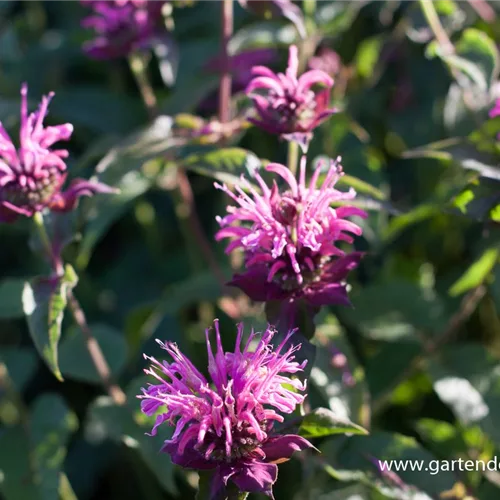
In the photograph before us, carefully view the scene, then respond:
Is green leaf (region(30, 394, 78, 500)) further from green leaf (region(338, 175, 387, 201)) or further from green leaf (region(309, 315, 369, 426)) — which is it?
green leaf (region(338, 175, 387, 201))

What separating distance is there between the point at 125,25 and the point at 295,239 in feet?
1.87

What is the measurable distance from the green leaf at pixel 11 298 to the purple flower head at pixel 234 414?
0.33 meters

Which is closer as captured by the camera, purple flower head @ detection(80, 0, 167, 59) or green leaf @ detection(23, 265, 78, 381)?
green leaf @ detection(23, 265, 78, 381)

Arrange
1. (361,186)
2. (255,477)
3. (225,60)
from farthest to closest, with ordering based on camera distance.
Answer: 1. (225,60)
2. (361,186)
3. (255,477)

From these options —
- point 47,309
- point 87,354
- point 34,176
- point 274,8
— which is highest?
point 274,8

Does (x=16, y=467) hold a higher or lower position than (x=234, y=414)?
lower

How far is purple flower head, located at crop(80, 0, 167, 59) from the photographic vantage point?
1.14 meters

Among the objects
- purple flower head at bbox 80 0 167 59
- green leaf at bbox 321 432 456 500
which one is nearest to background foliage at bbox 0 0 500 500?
green leaf at bbox 321 432 456 500

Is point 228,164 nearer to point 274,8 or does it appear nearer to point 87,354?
point 274,8

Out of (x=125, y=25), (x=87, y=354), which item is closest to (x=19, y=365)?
(x=87, y=354)

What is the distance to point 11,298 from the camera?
0.98 meters

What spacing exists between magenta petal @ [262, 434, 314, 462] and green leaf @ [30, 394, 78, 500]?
0.39 meters

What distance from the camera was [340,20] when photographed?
3.93 feet

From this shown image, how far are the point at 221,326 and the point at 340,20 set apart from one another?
522mm
